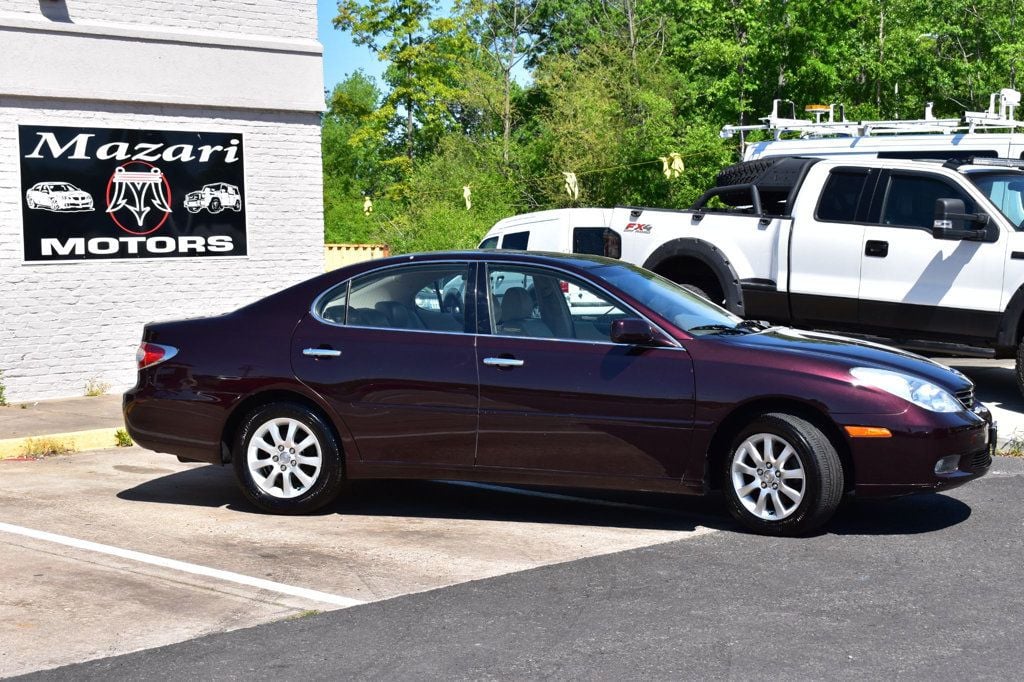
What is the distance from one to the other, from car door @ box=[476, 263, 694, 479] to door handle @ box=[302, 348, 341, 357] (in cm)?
90

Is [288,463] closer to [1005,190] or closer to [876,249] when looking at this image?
[876,249]

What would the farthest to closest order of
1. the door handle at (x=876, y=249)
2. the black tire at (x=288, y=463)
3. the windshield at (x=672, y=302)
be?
the door handle at (x=876, y=249), the black tire at (x=288, y=463), the windshield at (x=672, y=302)

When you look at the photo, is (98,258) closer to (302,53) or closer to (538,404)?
(302,53)

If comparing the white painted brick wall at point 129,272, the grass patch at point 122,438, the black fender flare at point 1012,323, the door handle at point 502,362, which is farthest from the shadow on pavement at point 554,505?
the white painted brick wall at point 129,272

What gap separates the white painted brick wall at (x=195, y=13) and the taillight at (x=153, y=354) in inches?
222

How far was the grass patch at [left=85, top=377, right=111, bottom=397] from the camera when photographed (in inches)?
506

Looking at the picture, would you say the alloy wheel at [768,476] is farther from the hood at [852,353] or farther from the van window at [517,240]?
the van window at [517,240]

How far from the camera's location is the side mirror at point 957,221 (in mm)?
11219

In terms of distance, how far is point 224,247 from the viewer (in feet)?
45.3

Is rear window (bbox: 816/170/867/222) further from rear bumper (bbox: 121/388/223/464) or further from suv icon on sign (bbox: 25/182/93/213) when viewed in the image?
suv icon on sign (bbox: 25/182/93/213)

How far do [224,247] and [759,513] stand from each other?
27.5 feet

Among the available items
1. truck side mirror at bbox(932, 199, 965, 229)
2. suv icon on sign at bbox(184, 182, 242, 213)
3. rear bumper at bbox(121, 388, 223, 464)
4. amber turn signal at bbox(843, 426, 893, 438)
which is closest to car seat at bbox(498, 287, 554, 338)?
amber turn signal at bbox(843, 426, 893, 438)

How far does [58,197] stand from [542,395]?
7302 millimetres

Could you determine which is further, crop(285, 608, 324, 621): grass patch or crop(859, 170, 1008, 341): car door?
crop(859, 170, 1008, 341): car door
